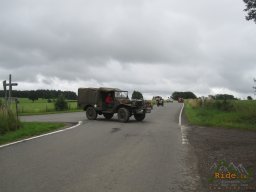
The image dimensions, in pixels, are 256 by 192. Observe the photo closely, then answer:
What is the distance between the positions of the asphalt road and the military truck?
11.7m

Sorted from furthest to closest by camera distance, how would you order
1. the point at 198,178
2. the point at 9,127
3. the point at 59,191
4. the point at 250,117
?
the point at 250,117, the point at 9,127, the point at 198,178, the point at 59,191

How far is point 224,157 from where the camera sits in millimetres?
10836

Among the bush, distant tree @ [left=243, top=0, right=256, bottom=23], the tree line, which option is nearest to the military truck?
distant tree @ [left=243, top=0, right=256, bottom=23]

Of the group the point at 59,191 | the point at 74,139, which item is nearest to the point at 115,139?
the point at 74,139

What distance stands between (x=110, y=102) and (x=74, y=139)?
12108 millimetres

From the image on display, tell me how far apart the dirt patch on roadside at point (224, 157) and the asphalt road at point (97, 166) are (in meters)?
0.29

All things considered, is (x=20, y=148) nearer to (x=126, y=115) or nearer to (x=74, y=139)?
(x=74, y=139)

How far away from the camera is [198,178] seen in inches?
320

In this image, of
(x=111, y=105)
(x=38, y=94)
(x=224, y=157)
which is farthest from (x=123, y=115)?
(x=38, y=94)

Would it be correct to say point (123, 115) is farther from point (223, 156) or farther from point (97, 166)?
point (97, 166)

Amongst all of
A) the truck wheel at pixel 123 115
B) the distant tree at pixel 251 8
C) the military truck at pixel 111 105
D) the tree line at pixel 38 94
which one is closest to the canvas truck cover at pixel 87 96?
the military truck at pixel 111 105

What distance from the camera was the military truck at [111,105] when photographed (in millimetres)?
25920

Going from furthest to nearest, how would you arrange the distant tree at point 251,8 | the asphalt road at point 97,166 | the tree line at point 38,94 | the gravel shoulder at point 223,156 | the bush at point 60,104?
the tree line at point 38,94, the bush at point 60,104, the distant tree at point 251,8, the gravel shoulder at point 223,156, the asphalt road at point 97,166

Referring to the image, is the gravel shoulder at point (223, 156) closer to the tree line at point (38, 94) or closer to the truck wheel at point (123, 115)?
the truck wheel at point (123, 115)
